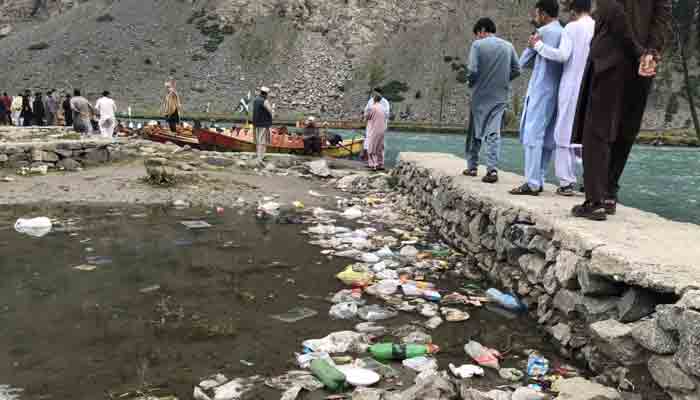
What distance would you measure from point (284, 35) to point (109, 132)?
53.8m

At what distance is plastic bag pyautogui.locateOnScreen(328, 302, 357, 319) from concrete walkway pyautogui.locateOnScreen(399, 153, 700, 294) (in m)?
1.37

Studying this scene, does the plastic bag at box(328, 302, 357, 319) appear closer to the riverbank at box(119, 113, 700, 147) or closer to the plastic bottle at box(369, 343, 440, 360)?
the plastic bottle at box(369, 343, 440, 360)

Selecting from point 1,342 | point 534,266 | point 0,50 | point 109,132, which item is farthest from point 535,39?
point 0,50

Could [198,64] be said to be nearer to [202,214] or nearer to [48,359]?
[202,214]

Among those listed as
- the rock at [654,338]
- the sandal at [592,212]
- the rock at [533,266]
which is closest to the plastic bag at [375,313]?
the rock at [533,266]

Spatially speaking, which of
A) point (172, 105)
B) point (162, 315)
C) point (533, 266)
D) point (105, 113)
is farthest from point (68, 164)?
point (533, 266)

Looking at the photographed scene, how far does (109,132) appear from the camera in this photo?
13.8 metres

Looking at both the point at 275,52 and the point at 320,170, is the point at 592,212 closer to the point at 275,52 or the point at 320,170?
the point at 320,170

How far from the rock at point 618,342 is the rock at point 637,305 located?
0.05 meters

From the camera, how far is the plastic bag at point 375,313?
339 cm

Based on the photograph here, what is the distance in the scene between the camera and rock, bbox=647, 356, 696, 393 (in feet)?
6.47

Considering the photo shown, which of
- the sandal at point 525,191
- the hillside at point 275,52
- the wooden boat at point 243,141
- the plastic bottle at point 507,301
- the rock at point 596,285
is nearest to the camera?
the rock at point 596,285

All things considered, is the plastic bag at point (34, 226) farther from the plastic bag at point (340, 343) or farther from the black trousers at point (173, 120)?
the black trousers at point (173, 120)

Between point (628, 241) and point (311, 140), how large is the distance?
1286 centimetres
